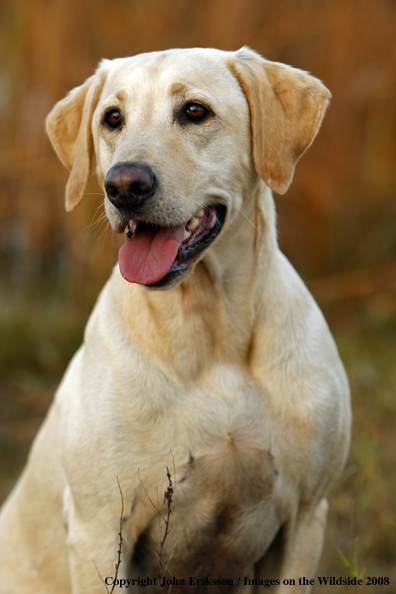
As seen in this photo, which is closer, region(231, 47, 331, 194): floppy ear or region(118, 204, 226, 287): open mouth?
region(118, 204, 226, 287): open mouth

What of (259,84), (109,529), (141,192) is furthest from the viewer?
(259,84)

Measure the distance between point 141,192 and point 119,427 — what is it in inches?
29.0

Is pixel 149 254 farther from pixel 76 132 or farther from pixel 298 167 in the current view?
pixel 298 167

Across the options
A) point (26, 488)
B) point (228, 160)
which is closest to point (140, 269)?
point (228, 160)

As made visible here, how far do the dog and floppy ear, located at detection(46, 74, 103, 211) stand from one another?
2 cm

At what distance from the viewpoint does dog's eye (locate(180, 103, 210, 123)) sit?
229 centimetres

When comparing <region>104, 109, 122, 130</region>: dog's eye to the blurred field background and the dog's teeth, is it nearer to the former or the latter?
the dog's teeth

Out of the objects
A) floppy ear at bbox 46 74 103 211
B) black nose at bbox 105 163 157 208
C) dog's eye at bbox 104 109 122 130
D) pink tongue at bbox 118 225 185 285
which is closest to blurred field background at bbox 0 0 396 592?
floppy ear at bbox 46 74 103 211

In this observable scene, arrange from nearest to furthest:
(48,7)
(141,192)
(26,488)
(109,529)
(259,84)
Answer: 1. (141,192)
2. (109,529)
3. (259,84)
4. (26,488)
5. (48,7)

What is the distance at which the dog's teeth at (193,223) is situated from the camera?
2230mm

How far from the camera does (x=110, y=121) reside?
243 cm

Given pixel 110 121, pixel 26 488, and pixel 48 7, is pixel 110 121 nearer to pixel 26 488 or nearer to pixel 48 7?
pixel 26 488

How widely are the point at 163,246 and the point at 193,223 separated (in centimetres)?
13

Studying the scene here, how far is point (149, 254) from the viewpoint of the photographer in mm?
2189
